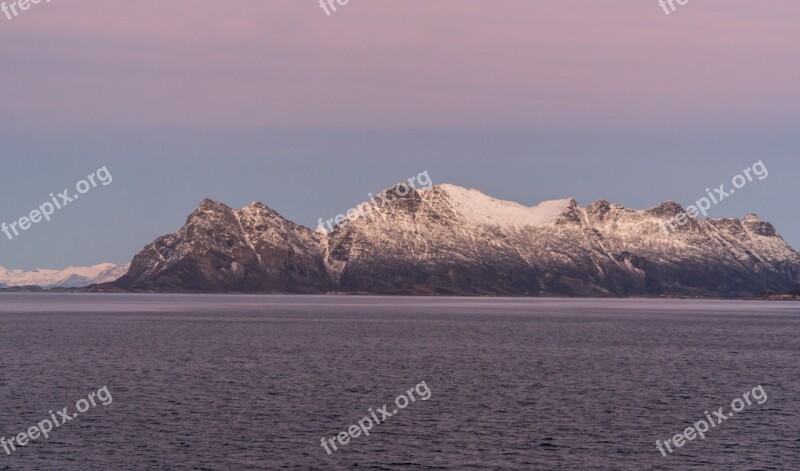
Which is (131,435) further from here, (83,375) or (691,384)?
(691,384)

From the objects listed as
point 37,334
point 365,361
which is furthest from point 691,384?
point 37,334

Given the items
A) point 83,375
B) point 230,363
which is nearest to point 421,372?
point 230,363

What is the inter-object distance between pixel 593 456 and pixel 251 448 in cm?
2281

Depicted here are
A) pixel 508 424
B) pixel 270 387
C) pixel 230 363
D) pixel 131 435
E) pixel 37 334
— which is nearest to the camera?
pixel 131 435

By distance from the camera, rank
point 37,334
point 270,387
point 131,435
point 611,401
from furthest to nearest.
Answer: point 37,334 → point 270,387 → point 611,401 → point 131,435

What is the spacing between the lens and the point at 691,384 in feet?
352

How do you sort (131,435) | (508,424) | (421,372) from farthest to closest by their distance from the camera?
(421,372) → (508,424) → (131,435)

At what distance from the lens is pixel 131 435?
7225 cm

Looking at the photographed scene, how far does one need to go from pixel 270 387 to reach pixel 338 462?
35.3 m

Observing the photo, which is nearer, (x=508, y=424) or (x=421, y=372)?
(x=508, y=424)

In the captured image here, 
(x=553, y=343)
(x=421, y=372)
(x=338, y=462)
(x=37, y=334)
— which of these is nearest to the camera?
(x=338, y=462)

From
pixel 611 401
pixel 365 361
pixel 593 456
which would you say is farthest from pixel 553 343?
pixel 593 456

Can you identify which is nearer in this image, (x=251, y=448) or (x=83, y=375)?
(x=251, y=448)

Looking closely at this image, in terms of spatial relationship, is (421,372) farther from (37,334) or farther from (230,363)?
(37,334)
